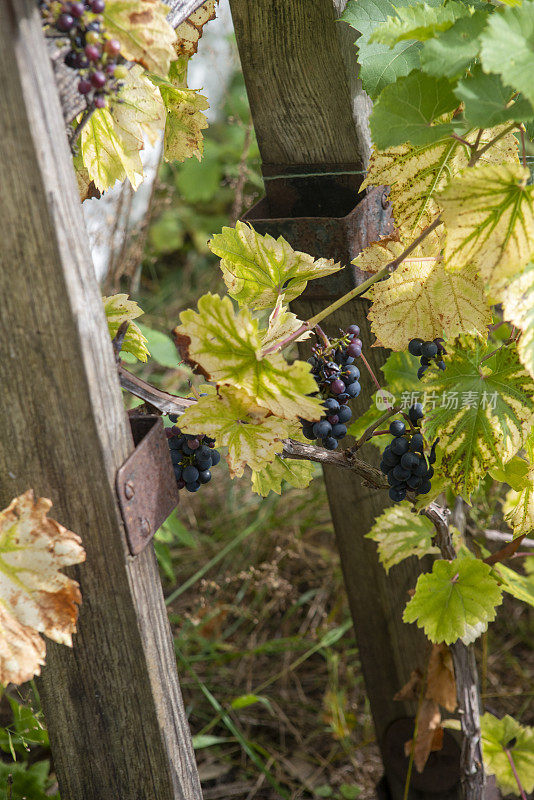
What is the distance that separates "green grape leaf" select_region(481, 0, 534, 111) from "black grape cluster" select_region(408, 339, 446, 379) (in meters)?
0.34

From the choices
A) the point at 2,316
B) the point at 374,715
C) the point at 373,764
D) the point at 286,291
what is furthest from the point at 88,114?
the point at 373,764

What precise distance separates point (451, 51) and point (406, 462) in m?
0.43

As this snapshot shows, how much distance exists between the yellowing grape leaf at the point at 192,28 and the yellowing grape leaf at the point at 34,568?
0.59 meters

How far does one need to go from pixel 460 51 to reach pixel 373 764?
1518 mm

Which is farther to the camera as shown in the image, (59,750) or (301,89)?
(301,89)

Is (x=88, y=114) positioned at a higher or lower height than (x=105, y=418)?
higher

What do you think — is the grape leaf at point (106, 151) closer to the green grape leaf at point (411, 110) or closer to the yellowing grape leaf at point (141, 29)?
the yellowing grape leaf at point (141, 29)

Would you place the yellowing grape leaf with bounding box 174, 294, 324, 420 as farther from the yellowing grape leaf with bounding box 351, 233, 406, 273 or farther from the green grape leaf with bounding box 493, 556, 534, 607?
the green grape leaf with bounding box 493, 556, 534, 607

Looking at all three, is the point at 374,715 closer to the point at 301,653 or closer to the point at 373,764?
the point at 373,764

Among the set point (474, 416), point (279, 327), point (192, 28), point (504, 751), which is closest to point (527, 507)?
point (474, 416)

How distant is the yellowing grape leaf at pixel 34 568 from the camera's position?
613 mm

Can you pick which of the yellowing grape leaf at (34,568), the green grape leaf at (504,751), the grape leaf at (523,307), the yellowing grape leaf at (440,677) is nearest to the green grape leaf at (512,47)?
the grape leaf at (523,307)

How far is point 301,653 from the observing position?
6.23ft

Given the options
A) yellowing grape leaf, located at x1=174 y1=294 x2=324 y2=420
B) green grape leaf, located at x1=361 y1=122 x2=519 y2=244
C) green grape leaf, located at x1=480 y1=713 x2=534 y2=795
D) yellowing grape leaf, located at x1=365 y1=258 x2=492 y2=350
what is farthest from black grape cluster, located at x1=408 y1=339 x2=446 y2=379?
green grape leaf, located at x1=480 y1=713 x2=534 y2=795
